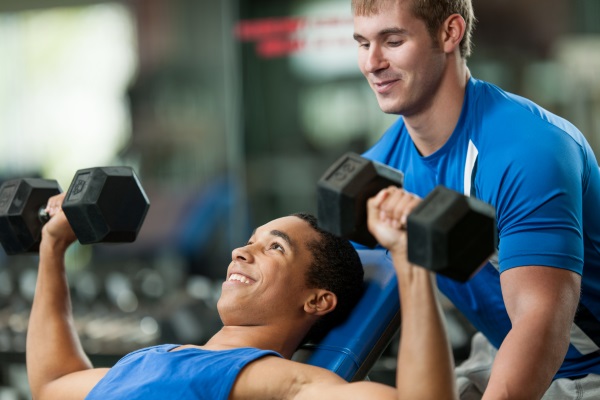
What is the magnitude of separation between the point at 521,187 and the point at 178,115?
3.94 meters

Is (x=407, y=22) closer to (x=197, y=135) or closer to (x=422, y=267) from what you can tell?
(x=422, y=267)

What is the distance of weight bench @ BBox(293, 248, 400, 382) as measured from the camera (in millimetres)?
1813

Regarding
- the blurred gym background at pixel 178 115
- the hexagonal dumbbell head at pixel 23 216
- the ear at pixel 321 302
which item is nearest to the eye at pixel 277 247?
the ear at pixel 321 302

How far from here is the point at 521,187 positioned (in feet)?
5.21

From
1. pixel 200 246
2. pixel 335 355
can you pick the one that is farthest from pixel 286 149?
pixel 335 355

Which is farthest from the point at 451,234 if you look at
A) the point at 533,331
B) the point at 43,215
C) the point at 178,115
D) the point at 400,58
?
the point at 178,115

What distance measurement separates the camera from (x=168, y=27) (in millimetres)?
5348

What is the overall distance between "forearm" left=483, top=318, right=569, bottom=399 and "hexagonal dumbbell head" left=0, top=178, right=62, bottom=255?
3.81ft

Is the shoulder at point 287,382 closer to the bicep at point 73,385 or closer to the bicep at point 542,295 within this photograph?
the bicep at point 542,295

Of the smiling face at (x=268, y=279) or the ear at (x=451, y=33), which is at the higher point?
A: the ear at (x=451, y=33)

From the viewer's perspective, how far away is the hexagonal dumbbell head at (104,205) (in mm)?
1829

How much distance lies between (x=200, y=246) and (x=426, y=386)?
4.09 meters

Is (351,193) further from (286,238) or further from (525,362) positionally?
(286,238)

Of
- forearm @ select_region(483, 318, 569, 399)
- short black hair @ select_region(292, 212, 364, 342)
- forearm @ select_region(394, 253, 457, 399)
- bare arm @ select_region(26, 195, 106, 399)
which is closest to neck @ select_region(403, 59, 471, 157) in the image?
short black hair @ select_region(292, 212, 364, 342)
